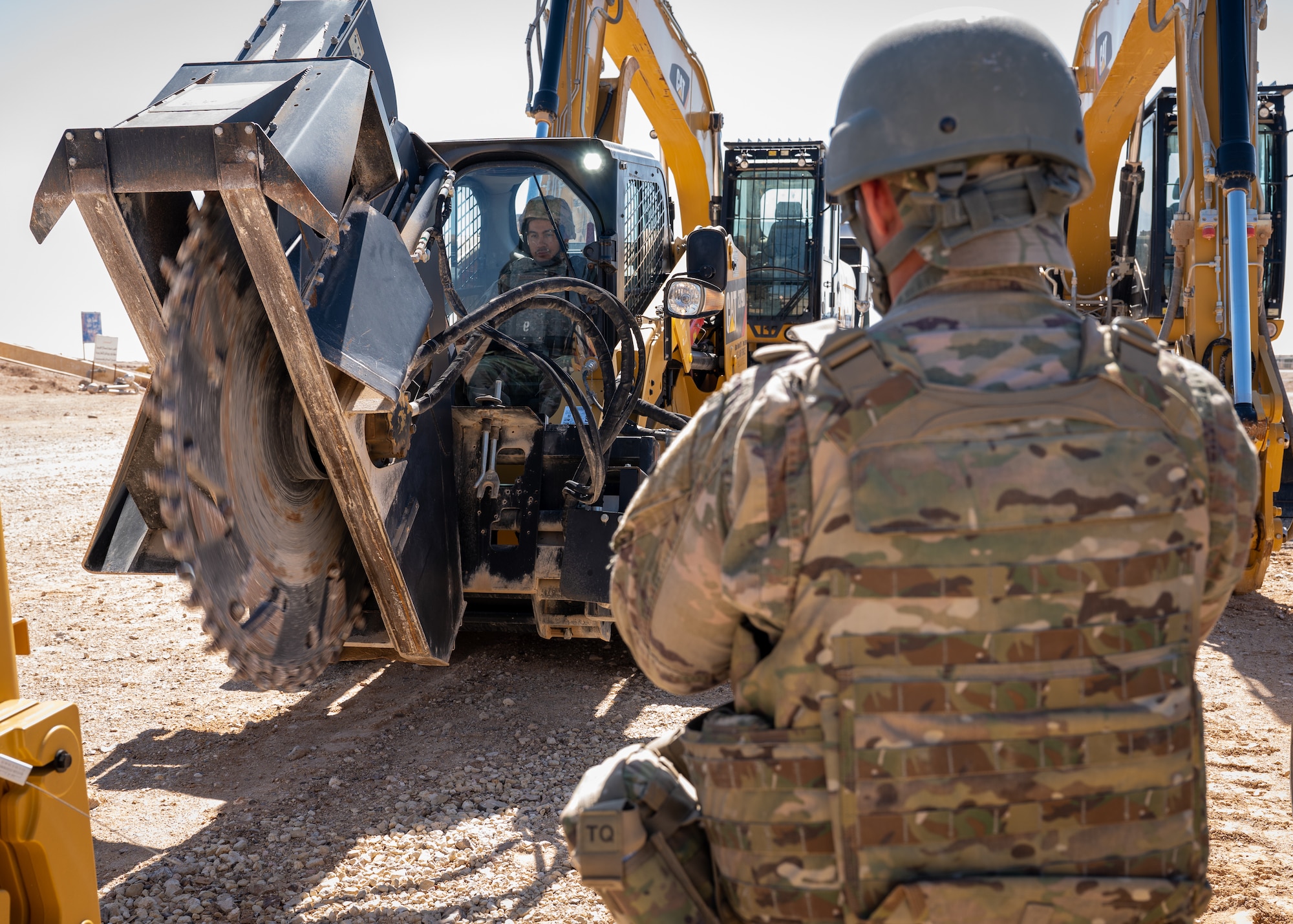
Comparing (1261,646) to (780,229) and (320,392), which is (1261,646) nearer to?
(320,392)

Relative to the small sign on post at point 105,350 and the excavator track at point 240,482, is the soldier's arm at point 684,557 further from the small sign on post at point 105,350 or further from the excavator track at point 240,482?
the small sign on post at point 105,350

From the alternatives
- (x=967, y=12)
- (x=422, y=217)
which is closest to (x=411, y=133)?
(x=422, y=217)

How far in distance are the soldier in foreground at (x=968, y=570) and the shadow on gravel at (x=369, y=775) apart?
1772 mm

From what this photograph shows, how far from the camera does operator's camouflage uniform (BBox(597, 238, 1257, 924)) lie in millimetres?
1374

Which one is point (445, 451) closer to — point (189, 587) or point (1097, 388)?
point (189, 587)

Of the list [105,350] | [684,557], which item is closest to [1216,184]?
[684,557]

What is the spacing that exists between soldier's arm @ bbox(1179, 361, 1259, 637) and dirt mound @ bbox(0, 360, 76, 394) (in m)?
23.9

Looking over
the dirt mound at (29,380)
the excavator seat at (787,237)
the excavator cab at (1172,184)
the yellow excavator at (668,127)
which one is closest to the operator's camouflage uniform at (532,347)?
the yellow excavator at (668,127)

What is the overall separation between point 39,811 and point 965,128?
1.88 metres

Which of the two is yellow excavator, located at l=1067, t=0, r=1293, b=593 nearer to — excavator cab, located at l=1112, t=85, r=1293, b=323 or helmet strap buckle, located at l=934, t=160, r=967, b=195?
excavator cab, located at l=1112, t=85, r=1293, b=323

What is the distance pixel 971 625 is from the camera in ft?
4.52

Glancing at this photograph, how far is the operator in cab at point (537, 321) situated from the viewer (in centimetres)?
495

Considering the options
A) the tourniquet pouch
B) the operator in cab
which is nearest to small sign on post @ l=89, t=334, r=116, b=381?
the operator in cab

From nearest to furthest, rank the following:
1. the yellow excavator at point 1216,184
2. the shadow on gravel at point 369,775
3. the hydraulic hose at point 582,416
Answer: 1. the shadow on gravel at point 369,775
2. the hydraulic hose at point 582,416
3. the yellow excavator at point 1216,184
